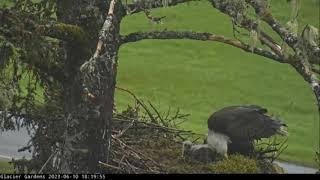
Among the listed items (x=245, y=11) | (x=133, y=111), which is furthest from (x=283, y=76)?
(x=245, y=11)

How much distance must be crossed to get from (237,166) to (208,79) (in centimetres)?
622

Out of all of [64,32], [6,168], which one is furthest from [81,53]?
[6,168]

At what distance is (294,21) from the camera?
17.1 ft

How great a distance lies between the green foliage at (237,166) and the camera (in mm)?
6508

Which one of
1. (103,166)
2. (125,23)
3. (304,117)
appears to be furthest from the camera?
(304,117)

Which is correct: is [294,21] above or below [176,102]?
above

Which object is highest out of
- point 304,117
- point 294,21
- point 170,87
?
point 294,21

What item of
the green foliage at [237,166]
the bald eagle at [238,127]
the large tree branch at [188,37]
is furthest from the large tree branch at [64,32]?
the green foliage at [237,166]

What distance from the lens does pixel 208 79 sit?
12.7 m

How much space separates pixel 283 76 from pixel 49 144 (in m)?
9.22

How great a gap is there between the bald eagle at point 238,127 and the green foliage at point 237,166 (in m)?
0.12

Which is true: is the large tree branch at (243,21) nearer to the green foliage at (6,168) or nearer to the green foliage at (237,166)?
the green foliage at (237,166)

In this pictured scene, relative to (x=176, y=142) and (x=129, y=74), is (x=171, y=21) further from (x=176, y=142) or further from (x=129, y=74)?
(x=176, y=142)

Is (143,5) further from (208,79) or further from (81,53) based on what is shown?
(208,79)
